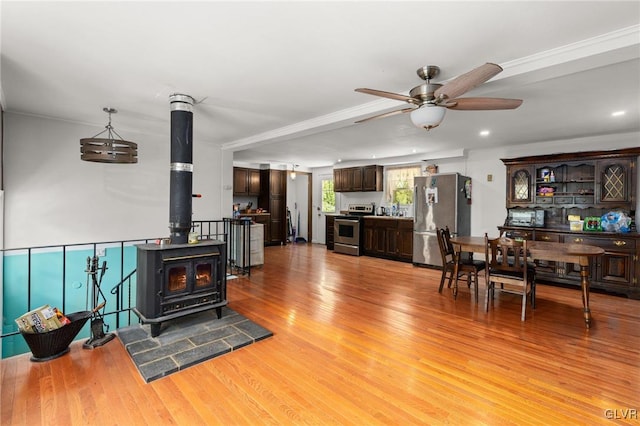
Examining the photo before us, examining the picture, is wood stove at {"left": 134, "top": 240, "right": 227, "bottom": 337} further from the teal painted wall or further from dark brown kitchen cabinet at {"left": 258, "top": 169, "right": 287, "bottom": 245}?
dark brown kitchen cabinet at {"left": 258, "top": 169, "right": 287, "bottom": 245}

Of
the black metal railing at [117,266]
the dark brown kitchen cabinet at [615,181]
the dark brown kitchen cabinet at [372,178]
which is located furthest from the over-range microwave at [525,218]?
the black metal railing at [117,266]

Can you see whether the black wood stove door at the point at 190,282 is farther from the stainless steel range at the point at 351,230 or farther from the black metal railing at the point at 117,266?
the stainless steel range at the point at 351,230

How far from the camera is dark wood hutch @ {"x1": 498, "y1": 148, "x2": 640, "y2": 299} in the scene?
14.3 ft

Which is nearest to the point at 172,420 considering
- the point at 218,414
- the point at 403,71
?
the point at 218,414

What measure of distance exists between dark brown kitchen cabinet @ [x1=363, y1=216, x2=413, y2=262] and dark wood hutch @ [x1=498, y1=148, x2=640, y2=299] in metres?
1.89

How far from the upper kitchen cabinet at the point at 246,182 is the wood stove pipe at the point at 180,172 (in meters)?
5.10

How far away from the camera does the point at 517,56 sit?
232cm

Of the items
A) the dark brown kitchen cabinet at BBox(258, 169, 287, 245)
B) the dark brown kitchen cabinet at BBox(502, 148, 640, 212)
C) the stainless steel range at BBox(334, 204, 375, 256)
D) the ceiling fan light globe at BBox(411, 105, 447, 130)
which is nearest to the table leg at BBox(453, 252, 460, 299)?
the dark brown kitchen cabinet at BBox(502, 148, 640, 212)

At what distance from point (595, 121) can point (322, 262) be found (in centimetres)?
496

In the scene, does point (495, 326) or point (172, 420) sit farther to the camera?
point (495, 326)

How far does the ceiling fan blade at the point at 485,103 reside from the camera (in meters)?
2.34

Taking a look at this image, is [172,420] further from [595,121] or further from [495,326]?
[595,121]

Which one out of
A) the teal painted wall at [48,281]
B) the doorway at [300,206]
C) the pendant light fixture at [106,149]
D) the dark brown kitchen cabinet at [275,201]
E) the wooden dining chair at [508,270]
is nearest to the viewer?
the pendant light fixture at [106,149]

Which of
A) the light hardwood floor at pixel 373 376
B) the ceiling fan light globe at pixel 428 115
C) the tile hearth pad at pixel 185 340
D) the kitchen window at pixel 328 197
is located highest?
the ceiling fan light globe at pixel 428 115
